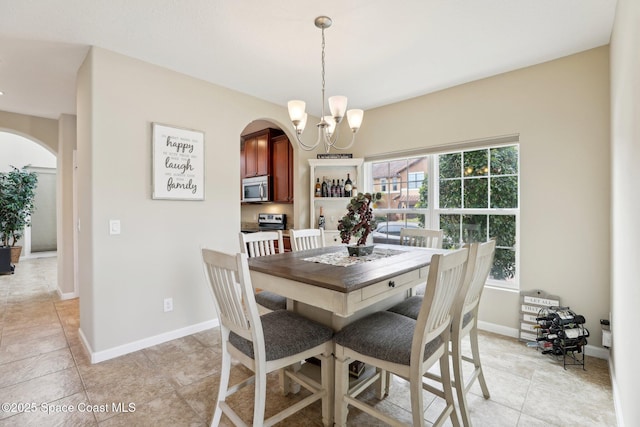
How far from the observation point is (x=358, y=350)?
1.54 m

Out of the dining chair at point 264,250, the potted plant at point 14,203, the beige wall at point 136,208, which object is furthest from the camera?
the potted plant at point 14,203

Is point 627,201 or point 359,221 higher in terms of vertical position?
point 627,201

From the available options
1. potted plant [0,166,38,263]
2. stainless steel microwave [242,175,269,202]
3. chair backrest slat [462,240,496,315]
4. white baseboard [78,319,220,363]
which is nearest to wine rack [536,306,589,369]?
chair backrest slat [462,240,496,315]

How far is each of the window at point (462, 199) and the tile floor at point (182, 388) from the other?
96 centimetres

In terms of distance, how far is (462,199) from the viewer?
335 cm

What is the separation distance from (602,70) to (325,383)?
10.4 ft

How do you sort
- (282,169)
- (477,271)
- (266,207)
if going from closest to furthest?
1. (477,271)
2. (282,169)
3. (266,207)

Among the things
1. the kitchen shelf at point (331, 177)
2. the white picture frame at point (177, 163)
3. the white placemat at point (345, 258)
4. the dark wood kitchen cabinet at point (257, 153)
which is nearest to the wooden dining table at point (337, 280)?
the white placemat at point (345, 258)

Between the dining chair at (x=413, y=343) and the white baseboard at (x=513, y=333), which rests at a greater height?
the dining chair at (x=413, y=343)

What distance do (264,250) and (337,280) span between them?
51.4 inches

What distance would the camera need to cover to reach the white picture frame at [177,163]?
109 inches

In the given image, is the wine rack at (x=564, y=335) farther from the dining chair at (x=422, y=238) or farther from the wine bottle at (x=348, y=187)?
the wine bottle at (x=348, y=187)

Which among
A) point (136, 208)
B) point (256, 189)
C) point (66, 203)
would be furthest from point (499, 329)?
point (66, 203)

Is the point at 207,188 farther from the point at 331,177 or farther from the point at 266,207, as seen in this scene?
the point at 266,207
